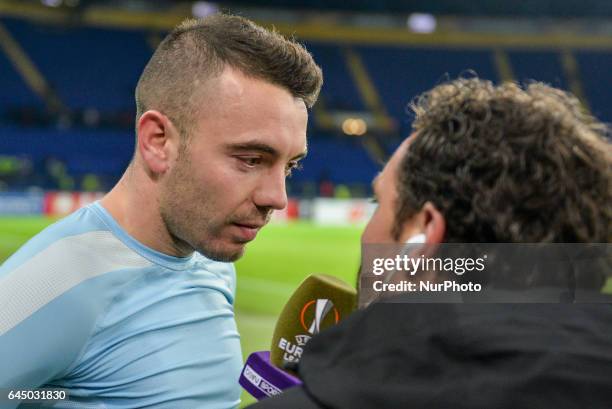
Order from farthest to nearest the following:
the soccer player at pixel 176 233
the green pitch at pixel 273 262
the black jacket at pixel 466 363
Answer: the green pitch at pixel 273 262 → the soccer player at pixel 176 233 → the black jacket at pixel 466 363

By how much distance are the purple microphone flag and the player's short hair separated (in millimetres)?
695

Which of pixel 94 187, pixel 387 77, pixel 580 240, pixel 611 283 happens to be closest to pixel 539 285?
pixel 580 240

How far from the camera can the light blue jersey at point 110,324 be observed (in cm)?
164

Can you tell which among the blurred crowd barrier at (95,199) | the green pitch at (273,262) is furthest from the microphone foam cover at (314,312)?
the blurred crowd barrier at (95,199)

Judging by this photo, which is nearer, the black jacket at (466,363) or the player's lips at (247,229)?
the black jacket at (466,363)

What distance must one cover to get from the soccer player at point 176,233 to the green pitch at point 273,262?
259 centimetres

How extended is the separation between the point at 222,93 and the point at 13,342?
29.6 inches

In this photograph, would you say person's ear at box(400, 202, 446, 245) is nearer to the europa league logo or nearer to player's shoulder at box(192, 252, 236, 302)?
the europa league logo

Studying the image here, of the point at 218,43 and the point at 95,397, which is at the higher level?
the point at 218,43

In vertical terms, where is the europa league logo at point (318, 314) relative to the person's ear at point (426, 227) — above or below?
above

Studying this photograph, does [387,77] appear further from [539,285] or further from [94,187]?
[539,285]

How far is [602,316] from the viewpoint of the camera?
1.07 meters

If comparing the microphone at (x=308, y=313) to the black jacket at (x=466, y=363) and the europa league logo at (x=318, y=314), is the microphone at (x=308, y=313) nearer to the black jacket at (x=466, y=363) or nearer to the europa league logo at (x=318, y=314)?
the europa league logo at (x=318, y=314)

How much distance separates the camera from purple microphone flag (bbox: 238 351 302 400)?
135 centimetres
